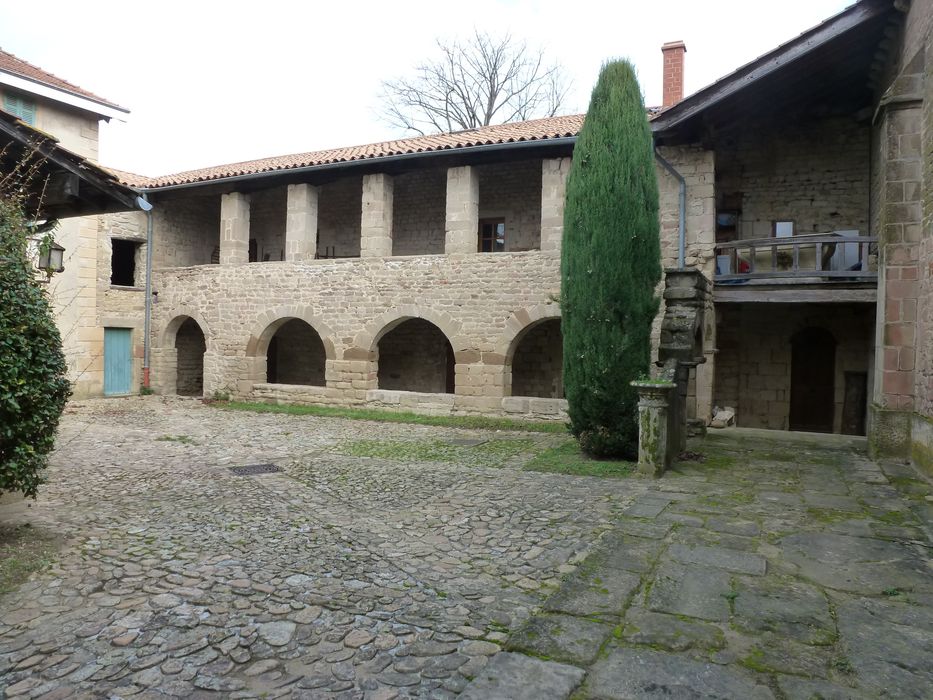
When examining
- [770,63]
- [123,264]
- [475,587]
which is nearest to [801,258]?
[770,63]

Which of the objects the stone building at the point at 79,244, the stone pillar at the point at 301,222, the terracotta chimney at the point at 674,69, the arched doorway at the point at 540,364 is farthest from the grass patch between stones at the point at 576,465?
the stone building at the point at 79,244

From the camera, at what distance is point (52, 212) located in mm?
6176

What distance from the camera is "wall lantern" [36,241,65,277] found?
14.1ft

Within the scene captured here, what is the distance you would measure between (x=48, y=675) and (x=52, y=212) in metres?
5.28

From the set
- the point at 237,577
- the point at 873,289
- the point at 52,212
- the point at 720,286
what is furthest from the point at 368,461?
the point at 873,289

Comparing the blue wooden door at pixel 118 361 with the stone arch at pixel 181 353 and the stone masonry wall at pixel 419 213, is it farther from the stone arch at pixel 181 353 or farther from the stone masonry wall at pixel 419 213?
the stone masonry wall at pixel 419 213

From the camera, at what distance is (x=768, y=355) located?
12070 millimetres

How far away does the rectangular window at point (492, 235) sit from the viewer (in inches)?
527

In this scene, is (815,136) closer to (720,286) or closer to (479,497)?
(720,286)

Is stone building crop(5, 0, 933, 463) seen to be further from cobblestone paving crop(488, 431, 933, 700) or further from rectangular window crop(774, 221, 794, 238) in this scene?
cobblestone paving crop(488, 431, 933, 700)

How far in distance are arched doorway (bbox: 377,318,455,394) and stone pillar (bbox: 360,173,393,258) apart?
2.55m

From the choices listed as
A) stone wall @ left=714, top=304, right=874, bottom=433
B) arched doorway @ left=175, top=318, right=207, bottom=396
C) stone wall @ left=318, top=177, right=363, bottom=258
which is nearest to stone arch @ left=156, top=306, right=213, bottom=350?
arched doorway @ left=175, top=318, right=207, bottom=396

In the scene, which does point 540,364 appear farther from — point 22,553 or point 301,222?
point 22,553

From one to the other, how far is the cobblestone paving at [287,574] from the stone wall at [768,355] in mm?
7358
